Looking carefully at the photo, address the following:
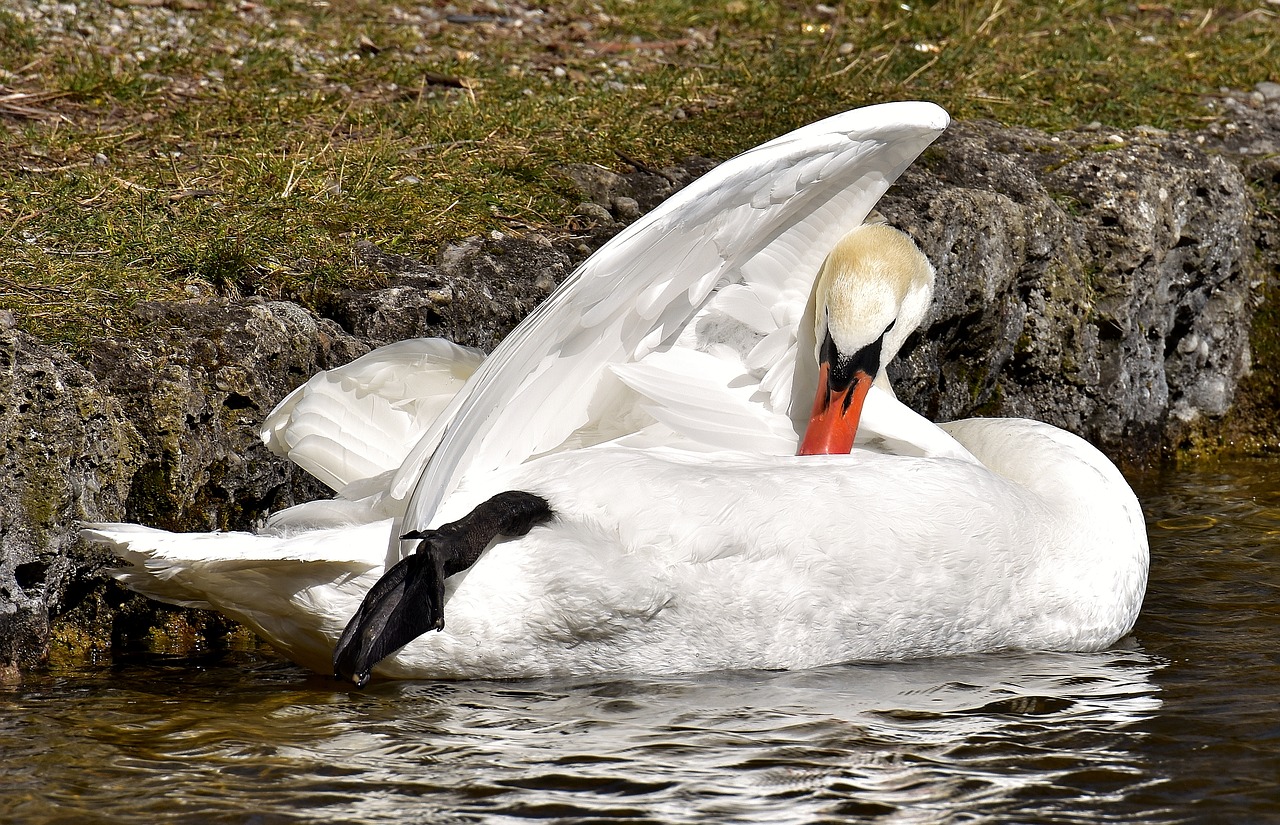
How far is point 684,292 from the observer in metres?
3.52

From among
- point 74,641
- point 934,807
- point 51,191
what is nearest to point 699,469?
point 934,807

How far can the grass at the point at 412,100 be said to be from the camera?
14.3ft

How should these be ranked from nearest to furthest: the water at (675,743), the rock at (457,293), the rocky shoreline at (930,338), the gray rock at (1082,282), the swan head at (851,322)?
the water at (675,743) → the rocky shoreline at (930,338) → the swan head at (851,322) → the rock at (457,293) → the gray rock at (1082,282)

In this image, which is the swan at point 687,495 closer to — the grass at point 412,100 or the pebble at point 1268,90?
the grass at point 412,100

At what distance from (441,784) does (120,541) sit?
931 mm

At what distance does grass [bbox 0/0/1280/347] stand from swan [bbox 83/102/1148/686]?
0.85m

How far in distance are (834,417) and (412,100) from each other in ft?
10.7

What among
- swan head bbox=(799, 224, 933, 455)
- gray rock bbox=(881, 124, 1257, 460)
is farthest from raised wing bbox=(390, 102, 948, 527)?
gray rock bbox=(881, 124, 1257, 460)

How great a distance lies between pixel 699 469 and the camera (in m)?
3.45

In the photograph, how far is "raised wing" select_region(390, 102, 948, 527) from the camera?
3057 mm

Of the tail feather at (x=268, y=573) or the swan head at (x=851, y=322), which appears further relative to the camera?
the swan head at (x=851, y=322)

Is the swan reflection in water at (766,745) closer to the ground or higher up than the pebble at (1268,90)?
closer to the ground

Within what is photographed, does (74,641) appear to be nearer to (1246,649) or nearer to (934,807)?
(934,807)

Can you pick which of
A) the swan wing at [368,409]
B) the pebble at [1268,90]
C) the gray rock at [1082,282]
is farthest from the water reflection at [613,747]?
the pebble at [1268,90]
